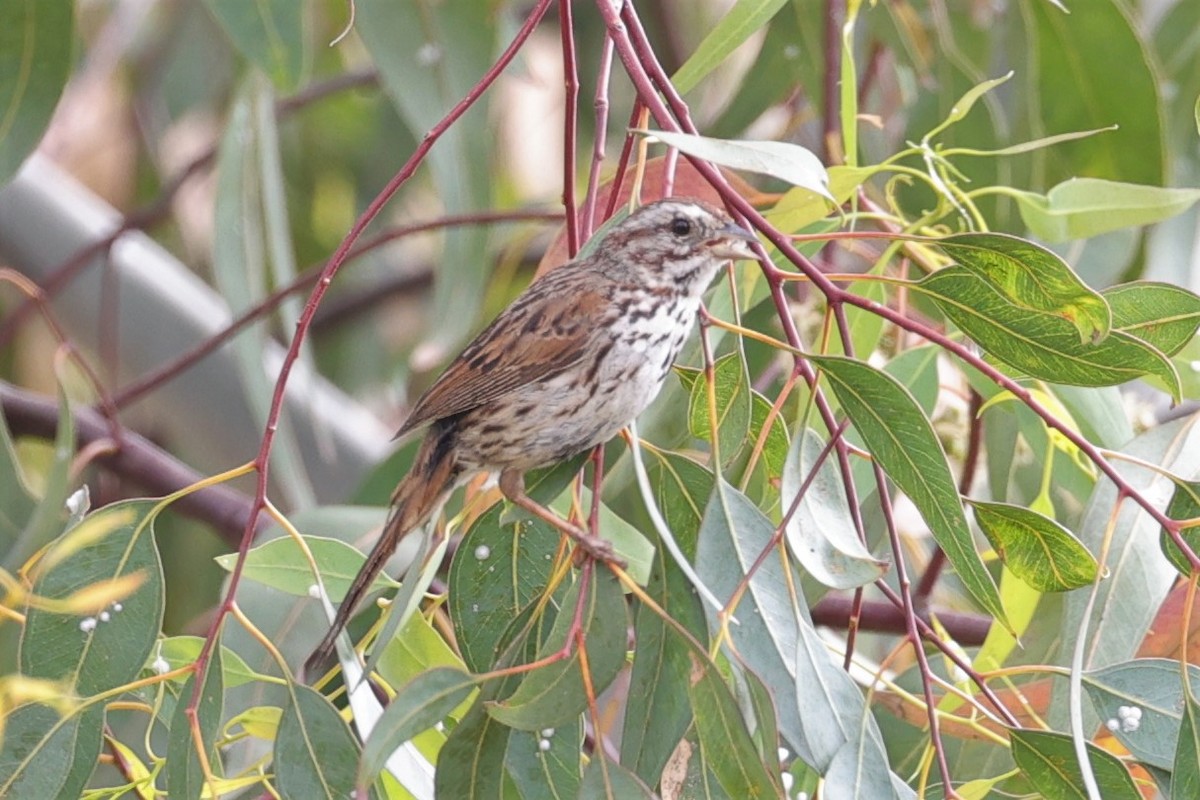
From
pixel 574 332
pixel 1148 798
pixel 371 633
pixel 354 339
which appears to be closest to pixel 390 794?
pixel 371 633

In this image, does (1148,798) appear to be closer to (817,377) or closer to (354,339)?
(817,377)

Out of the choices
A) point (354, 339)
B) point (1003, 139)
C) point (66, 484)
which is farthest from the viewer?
point (354, 339)

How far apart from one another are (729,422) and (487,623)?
357mm

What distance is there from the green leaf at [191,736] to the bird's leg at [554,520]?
1.14 feet

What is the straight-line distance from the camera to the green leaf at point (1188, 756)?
156 cm

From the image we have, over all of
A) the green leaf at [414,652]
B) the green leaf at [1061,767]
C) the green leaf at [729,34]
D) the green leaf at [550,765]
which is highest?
the green leaf at [729,34]

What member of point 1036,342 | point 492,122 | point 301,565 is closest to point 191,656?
point 301,565

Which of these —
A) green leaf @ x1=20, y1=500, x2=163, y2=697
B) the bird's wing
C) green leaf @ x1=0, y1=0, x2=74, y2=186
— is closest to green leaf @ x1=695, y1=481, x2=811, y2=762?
the bird's wing

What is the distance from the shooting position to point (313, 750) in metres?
1.58

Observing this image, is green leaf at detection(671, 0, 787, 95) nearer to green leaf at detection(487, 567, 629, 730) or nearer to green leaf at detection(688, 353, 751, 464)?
green leaf at detection(688, 353, 751, 464)

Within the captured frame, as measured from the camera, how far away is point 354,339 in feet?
16.8

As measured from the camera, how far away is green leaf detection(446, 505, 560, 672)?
69.6 inches

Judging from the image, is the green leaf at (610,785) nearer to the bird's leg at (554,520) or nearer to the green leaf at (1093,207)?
the bird's leg at (554,520)

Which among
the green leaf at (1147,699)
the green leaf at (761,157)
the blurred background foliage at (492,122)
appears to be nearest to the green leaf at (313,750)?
the blurred background foliage at (492,122)
